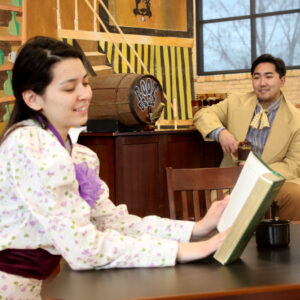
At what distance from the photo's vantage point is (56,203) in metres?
1.25

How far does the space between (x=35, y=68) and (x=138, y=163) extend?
2.34m

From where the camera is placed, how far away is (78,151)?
1640mm

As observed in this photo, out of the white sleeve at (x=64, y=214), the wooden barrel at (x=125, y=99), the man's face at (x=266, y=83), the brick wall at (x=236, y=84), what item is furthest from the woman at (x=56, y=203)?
the brick wall at (x=236, y=84)

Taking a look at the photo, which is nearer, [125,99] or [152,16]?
[125,99]

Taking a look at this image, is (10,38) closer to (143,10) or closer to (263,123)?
(263,123)

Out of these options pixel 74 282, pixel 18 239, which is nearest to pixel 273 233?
pixel 74 282

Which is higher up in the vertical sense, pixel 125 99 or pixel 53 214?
pixel 125 99

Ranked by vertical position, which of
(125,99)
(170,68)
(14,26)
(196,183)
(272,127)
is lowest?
(196,183)

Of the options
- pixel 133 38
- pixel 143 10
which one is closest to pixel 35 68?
pixel 133 38

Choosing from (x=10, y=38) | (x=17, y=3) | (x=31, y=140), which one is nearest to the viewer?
(x=31, y=140)

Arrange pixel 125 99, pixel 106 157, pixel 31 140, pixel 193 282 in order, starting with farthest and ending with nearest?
pixel 125 99 → pixel 106 157 → pixel 31 140 → pixel 193 282

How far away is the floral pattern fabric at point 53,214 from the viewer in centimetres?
123

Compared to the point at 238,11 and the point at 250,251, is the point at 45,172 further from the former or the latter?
the point at 238,11

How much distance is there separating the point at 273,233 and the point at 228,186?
832mm
